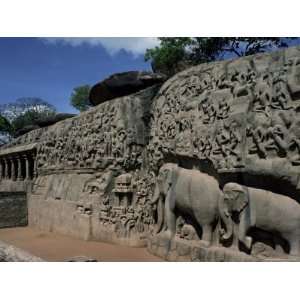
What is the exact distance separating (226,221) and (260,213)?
714 mm

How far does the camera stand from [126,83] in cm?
1188

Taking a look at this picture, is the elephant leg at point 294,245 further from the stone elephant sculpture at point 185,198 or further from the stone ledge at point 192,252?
the stone elephant sculpture at point 185,198

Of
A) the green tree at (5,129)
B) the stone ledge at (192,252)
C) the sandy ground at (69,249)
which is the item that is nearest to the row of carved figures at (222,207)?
the stone ledge at (192,252)

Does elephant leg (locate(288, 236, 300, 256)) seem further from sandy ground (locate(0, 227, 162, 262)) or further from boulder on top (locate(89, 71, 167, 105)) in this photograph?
boulder on top (locate(89, 71, 167, 105))

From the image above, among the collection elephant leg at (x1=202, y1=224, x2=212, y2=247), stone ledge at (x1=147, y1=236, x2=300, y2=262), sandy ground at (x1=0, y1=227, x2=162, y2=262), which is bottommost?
sandy ground at (x1=0, y1=227, x2=162, y2=262)

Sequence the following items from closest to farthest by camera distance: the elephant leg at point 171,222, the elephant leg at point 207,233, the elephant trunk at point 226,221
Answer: the elephant trunk at point 226,221 < the elephant leg at point 207,233 < the elephant leg at point 171,222

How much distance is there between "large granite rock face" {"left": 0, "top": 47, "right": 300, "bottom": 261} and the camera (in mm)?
5445

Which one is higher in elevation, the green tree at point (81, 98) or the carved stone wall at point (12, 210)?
the green tree at point (81, 98)

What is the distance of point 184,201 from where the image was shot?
6891 mm

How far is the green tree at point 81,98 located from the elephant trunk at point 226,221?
35748 millimetres

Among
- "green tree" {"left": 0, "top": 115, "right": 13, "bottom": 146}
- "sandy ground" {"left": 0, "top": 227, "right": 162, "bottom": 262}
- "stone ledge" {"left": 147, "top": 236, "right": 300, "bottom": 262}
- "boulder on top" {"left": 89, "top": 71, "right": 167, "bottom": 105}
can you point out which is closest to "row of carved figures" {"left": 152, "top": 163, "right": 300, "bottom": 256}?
"stone ledge" {"left": 147, "top": 236, "right": 300, "bottom": 262}

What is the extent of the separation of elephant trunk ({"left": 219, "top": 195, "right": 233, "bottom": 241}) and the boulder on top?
20.8 feet

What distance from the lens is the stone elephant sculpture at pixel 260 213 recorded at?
5.23 metres

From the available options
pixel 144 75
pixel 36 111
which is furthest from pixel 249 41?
pixel 36 111
